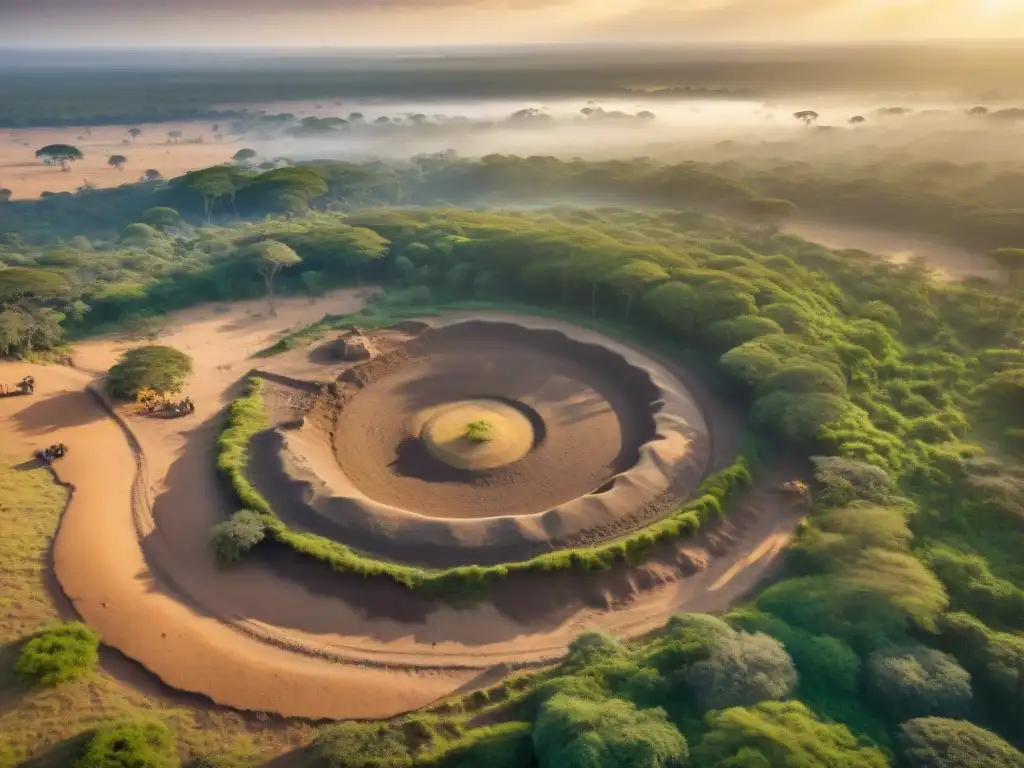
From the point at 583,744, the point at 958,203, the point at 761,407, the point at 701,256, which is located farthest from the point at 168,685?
the point at 958,203

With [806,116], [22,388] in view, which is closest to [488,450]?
[22,388]

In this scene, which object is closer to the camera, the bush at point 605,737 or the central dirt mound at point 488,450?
the bush at point 605,737

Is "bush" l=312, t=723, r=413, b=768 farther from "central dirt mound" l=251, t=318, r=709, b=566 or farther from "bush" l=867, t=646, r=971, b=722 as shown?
"bush" l=867, t=646, r=971, b=722

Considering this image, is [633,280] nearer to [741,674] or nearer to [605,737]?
[741,674]

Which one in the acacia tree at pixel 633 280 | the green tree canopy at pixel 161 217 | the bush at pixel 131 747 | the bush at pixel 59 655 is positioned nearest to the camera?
the bush at pixel 131 747

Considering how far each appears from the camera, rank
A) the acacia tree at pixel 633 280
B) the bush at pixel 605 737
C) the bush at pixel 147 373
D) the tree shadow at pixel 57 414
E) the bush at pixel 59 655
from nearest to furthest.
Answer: the bush at pixel 605 737, the bush at pixel 59 655, the tree shadow at pixel 57 414, the bush at pixel 147 373, the acacia tree at pixel 633 280

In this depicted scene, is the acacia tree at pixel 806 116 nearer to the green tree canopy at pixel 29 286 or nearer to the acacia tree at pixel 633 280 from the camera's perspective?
the acacia tree at pixel 633 280

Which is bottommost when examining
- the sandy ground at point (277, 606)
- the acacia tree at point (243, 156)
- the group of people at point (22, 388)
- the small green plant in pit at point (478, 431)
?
the sandy ground at point (277, 606)

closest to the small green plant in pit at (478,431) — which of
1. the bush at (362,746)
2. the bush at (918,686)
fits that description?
the bush at (362,746)
